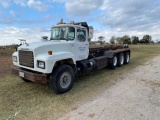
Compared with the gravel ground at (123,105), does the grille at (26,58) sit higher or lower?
higher

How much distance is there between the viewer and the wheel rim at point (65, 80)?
201 inches

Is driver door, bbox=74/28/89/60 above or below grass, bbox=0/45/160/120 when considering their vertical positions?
above

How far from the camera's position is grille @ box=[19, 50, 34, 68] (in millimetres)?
4855

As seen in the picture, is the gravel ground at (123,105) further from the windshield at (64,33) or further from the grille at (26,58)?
the windshield at (64,33)

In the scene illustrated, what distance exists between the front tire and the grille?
33.2 inches

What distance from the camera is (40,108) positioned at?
4.01 metres

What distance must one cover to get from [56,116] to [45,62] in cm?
163

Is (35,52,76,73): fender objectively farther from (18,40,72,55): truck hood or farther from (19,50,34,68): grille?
(19,50,34,68): grille

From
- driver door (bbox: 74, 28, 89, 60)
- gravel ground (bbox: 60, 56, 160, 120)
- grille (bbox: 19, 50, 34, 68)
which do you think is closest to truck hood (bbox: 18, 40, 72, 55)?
grille (bbox: 19, 50, 34, 68)

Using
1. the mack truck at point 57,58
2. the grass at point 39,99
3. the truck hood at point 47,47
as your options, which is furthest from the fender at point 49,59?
the grass at point 39,99

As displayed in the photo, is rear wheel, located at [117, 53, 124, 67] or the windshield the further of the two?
rear wheel, located at [117, 53, 124, 67]

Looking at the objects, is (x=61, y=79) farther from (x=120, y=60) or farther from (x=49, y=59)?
(x=120, y=60)

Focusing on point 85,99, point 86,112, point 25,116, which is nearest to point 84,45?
point 85,99

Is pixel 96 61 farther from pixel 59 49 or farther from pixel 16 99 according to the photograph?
pixel 16 99
